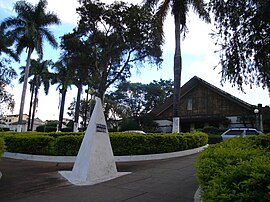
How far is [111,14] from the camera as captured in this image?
73.2 feet

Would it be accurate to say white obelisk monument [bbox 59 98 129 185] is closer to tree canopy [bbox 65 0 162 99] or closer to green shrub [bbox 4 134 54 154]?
green shrub [bbox 4 134 54 154]

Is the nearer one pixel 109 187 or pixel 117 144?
pixel 109 187

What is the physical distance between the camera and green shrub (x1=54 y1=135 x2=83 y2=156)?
12.2 m

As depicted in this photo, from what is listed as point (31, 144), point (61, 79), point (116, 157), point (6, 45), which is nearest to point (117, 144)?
point (116, 157)

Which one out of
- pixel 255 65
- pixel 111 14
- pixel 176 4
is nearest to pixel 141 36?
pixel 111 14

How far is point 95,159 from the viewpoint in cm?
813

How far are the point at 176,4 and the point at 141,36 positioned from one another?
17.4 feet

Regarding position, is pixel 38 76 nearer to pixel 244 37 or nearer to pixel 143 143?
pixel 143 143

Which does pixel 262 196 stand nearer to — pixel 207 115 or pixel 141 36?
pixel 141 36

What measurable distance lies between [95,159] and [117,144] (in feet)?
13.0

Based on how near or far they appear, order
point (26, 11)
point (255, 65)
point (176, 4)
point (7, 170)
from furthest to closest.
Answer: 1. point (26, 11)
2. point (176, 4)
3. point (7, 170)
4. point (255, 65)

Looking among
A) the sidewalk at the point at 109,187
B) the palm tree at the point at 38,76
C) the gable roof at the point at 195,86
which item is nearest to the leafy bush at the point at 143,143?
the sidewalk at the point at 109,187

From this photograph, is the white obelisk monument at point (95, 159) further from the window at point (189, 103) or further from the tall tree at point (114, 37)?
the window at point (189, 103)

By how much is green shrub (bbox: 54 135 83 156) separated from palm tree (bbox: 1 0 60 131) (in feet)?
57.6
